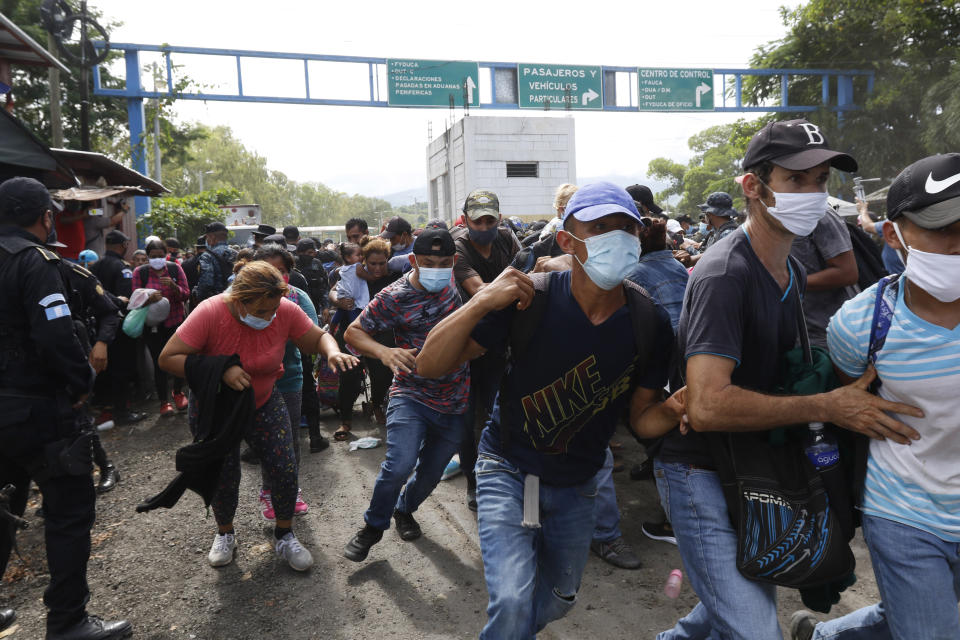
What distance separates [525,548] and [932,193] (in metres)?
1.73

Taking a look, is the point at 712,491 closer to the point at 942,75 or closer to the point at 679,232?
the point at 679,232

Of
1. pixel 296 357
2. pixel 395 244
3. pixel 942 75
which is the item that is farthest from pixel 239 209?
pixel 942 75

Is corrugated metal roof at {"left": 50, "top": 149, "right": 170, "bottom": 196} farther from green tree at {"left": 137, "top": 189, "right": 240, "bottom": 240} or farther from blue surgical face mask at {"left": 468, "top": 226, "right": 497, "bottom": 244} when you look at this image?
blue surgical face mask at {"left": 468, "top": 226, "right": 497, "bottom": 244}

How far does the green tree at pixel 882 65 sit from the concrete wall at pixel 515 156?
880 centimetres

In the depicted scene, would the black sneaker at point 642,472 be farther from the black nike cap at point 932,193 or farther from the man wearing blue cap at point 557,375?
the black nike cap at point 932,193

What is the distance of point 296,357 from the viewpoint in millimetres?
5055

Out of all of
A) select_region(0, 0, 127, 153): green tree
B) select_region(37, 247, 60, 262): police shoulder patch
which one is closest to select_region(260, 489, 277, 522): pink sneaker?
select_region(37, 247, 60, 262): police shoulder patch

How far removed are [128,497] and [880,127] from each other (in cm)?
3075

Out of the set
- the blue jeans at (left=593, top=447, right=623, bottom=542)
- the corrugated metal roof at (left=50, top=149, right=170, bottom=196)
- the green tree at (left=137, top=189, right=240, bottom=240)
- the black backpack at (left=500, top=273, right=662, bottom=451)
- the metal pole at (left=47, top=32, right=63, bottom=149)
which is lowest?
the blue jeans at (left=593, top=447, right=623, bottom=542)

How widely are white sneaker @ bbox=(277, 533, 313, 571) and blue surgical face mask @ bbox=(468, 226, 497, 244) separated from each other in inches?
99.3

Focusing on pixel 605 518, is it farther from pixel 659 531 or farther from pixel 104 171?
pixel 104 171

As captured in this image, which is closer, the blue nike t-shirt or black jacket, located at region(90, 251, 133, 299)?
the blue nike t-shirt

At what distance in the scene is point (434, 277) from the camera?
4.00m

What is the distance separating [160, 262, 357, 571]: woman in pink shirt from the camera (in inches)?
145
